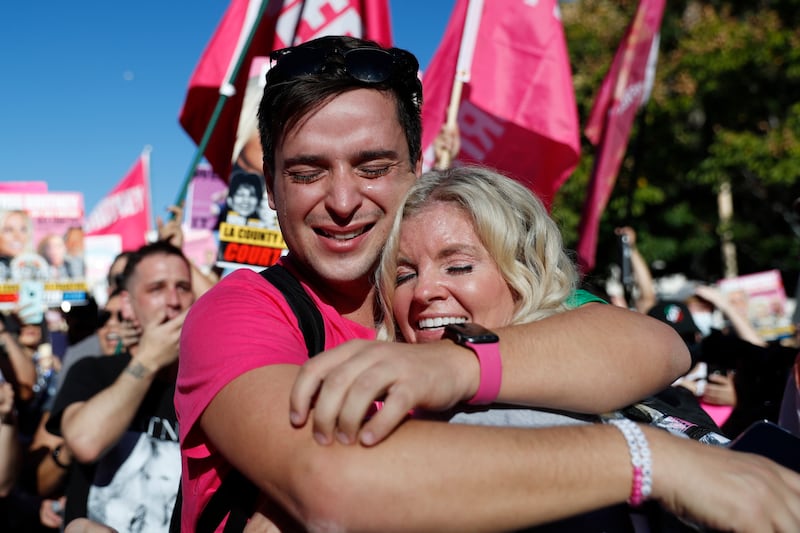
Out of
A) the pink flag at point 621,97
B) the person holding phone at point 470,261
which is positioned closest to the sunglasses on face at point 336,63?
the person holding phone at point 470,261

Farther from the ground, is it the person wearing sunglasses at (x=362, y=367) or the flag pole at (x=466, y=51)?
the flag pole at (x=466, y=51)

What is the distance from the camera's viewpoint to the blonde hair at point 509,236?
1856mm

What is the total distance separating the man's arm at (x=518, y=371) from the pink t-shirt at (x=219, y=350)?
0.24m

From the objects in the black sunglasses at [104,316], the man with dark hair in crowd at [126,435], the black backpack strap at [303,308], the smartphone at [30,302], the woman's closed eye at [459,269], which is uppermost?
the woman's closed eye at [459,269]

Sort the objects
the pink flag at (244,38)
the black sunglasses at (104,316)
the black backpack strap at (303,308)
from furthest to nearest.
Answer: the black sunglasses at (104,316)
the pink flag at (244,38)
the black backpack strap at (303,308)

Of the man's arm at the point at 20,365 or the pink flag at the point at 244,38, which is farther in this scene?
the man's arm at the point at 20,365

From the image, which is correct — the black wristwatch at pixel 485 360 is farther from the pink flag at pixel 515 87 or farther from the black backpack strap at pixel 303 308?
the pink flag at pixel 515 87

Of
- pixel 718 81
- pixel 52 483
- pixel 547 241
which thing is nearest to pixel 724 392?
pixel 547 241

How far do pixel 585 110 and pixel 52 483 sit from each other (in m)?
17.5

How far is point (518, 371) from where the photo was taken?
4.39 ft

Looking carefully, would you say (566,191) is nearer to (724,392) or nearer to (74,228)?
(74,228)

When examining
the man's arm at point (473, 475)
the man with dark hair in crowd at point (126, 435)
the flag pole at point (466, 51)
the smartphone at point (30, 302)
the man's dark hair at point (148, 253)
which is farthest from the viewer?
the smartphone at point (30, 302)

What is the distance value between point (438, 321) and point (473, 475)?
797 millimetres

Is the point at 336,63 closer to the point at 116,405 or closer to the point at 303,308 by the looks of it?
the point at 303,308
